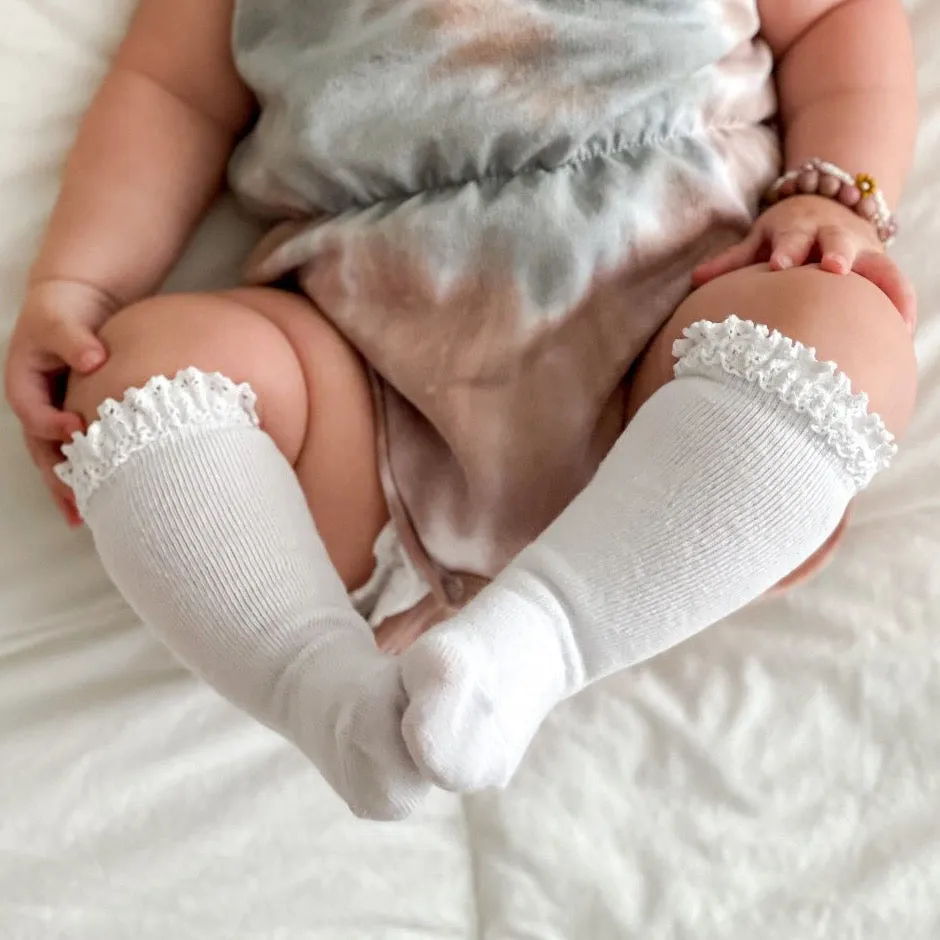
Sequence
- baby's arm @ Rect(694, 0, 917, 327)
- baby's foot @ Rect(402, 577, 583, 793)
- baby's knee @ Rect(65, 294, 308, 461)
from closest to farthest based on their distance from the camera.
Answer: baby's foot @ Rect(402, 577, 583, 793) < baby's knee @ Rect(65, 294, 308, 461) < baby's arm @ Rect(694, 0, 917, 327)

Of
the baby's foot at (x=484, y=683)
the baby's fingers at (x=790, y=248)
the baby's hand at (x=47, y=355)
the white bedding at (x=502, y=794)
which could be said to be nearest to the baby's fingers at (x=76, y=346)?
the baby's hand at (x=47, y=355)

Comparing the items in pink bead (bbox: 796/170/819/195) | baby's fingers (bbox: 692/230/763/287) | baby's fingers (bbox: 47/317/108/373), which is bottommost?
baby's fingers (bbox: 47/317/108/373)

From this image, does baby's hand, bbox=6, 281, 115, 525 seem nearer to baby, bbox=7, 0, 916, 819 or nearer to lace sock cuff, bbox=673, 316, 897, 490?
baby, bbox=7, 0, 916, 819

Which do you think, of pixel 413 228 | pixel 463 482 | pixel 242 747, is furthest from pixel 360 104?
pixel 242 747

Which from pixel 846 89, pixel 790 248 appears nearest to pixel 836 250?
pixel 790 248

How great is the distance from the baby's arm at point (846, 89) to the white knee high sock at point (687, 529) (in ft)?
0.54

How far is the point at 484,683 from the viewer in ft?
1.47

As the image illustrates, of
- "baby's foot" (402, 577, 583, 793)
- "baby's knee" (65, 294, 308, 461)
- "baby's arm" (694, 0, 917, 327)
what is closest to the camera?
"baby's foot" (402, 577, 583, 793)

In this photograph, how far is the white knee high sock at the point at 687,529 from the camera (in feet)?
1.54

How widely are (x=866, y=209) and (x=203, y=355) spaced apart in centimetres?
39

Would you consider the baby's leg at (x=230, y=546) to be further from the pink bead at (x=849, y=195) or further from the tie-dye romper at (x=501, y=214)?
the pink bead at (x=849, y=195)

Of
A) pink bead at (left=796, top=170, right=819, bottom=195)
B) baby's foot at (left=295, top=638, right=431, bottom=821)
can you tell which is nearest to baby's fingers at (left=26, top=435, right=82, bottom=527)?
baby's foot at (left=295, top=638, right=431, bottom=821)

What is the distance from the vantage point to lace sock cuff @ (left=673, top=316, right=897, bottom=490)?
48cm

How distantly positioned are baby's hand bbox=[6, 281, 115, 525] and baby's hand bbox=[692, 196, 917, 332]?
0.36 metres
